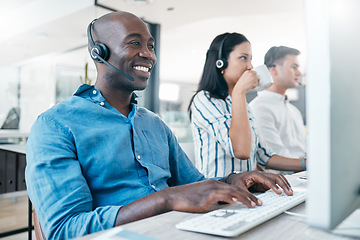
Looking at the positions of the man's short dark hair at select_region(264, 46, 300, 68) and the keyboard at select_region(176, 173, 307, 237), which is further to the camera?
the man's short dark hair at select_region(264, 46, 300, 68)

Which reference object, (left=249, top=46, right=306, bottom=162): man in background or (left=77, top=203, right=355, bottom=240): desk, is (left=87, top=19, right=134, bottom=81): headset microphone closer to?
(left=77, top=203, right=355, bottom=240): desk

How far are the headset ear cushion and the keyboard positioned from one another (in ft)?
2.11

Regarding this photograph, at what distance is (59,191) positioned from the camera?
0.73m

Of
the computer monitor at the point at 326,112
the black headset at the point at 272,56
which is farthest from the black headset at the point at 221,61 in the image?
the computer monitor at the point at 326,112

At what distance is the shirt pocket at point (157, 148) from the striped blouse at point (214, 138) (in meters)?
0.43

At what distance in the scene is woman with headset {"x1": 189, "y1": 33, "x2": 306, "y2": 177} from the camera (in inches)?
56.4

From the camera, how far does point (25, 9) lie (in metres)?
4.38

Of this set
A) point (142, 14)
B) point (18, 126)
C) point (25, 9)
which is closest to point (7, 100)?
point (18, 126)

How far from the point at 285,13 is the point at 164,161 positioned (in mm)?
4427

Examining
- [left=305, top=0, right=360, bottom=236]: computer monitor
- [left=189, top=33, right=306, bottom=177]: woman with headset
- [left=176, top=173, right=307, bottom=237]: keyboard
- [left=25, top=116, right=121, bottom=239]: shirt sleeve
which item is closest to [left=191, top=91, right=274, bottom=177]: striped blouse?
[left=189, top=33, right=306, bottom=177]: woman with headset

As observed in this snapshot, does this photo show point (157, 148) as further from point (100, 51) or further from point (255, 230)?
point (255, 230)

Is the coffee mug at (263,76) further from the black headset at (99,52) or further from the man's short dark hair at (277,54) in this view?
the black headset at (99,52)

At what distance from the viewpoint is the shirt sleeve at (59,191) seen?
680 mm

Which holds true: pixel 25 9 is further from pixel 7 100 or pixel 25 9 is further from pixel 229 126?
pixel 229 126
